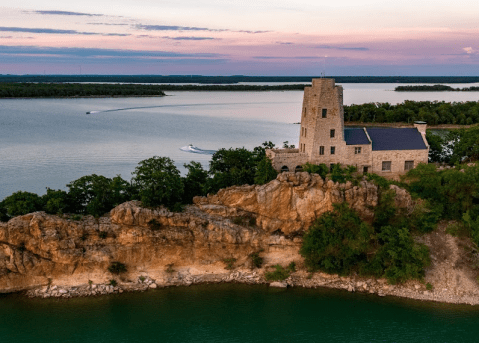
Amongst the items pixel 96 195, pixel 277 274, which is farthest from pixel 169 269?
pixel 96 195

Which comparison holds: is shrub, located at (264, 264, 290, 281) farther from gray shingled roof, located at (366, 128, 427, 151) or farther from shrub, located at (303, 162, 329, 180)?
gray shingled roof, located at (366, 128, 427, 151)

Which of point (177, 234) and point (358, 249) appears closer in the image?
point (358, 249)

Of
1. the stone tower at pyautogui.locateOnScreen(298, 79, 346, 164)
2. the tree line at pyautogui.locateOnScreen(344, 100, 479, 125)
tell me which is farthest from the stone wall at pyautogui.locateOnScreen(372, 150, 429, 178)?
the tree line at pyautogui.locateOnScreen(344, 100, 479, 125)

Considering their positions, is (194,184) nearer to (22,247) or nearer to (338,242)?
(338,242)

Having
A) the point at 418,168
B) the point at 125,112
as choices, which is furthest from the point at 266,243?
the point at 125,112

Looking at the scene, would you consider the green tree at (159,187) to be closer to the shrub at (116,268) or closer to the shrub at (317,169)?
the shrub at (116,268)

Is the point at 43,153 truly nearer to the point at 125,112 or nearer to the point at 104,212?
the point at 104,212

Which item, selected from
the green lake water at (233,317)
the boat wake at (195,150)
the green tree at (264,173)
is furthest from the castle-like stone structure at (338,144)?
the boat wake at (195,150)
